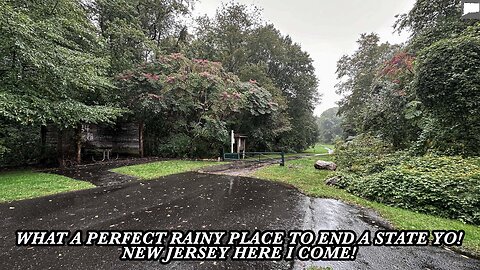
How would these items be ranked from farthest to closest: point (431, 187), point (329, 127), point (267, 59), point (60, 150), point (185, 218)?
point (329, 127), point (267, 59), point (60, 150), point (431, 187), point (185, 218)

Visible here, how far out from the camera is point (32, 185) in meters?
6.29

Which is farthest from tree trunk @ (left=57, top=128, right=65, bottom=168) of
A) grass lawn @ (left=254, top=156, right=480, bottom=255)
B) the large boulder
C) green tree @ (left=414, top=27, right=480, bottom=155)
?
green tree @ (left=414, top=27, right=480, bottom=155)

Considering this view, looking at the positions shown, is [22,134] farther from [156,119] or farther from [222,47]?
[222,47]

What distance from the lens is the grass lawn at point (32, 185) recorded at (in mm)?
5402

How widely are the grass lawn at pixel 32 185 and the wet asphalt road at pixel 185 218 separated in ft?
1.82

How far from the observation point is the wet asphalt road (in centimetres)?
273

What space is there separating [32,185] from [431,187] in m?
10.0

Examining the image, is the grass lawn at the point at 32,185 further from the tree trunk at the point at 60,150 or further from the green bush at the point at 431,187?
the green bush at the point at 431,187

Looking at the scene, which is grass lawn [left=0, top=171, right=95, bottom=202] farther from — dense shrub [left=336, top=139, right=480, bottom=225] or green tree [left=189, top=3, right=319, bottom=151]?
green tree [left=189, top=3, right=319, bottom=151]

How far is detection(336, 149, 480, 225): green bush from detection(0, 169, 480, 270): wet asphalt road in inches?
45.9

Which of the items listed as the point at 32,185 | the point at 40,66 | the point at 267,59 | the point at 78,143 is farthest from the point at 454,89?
the point at 267,59

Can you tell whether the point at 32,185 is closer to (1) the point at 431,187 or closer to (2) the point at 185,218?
(2) the point at 185,218

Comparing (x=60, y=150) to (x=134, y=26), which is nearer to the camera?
(x=60, y=150)

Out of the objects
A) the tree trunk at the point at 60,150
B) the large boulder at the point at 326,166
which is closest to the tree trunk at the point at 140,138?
the tree trunk at the point at 60,150
